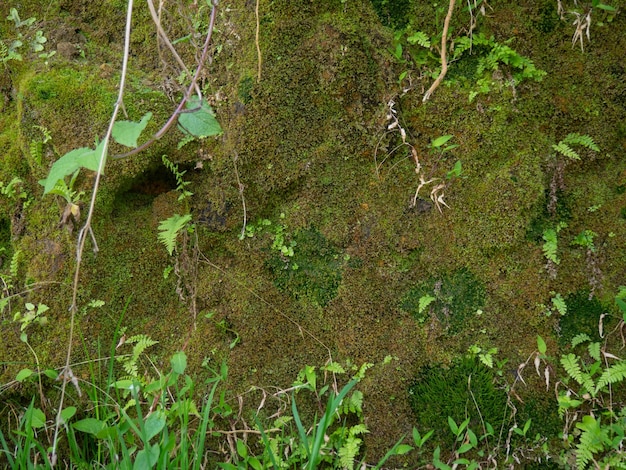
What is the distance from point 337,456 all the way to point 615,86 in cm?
267

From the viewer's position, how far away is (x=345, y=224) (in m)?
3.20

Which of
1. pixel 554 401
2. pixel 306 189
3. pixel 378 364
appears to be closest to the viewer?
pixel 554 401

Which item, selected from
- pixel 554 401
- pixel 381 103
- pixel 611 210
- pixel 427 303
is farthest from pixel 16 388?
pixel 611 210

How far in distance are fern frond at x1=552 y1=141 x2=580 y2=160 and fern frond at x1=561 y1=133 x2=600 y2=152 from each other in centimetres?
3

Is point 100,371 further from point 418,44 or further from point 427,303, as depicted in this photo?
point 418,44

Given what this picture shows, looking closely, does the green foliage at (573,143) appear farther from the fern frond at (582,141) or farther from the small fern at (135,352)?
the small fern at (135,352)

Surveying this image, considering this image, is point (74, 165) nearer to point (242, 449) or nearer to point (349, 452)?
point (242, 449)

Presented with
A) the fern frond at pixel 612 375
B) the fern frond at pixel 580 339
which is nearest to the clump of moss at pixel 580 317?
the fern frond at pixel 580 339

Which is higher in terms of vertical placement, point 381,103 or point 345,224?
point 381,103

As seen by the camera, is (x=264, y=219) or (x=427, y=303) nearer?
(x=427, y=303)

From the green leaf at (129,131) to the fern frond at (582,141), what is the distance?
2.43 metres

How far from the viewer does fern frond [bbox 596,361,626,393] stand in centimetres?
266

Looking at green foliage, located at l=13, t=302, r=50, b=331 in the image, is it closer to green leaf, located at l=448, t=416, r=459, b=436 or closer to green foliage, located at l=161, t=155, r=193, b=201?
green foliage, located at l=161, t=155, r=193, b=201

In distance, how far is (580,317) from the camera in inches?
114
